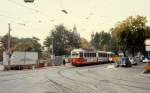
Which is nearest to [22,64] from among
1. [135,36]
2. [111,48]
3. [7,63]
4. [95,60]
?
[7,63]

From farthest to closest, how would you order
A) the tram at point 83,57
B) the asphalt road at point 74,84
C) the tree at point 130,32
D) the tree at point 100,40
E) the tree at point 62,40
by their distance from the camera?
the tree at point 100,40, the tree at point 62,40, the tree at point 130,32, the tram at point 83,57, the asphalt road at point 74,84

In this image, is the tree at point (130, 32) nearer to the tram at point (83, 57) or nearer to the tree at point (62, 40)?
the tram at point (83, 57)

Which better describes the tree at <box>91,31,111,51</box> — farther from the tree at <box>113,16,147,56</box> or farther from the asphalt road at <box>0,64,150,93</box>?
the asphalt road at <box>0,64,150,93</box>

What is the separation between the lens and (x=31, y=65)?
1978 inches

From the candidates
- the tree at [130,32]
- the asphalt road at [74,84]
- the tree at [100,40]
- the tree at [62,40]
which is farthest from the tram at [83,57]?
the tree at [100,40]

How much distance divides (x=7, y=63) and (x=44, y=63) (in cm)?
1573

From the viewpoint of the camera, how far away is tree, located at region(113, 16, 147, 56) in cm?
5800

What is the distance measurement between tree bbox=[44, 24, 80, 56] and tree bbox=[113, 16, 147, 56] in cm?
4180

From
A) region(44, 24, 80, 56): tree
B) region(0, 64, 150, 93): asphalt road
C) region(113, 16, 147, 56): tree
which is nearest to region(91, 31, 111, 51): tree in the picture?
region(44, 24, 80, 56): tree

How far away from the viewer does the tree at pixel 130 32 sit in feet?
190

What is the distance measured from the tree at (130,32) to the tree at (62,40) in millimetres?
41804

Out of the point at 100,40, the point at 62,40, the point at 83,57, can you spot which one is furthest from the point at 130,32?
the point at 100,40

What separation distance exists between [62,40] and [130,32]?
1894 inches

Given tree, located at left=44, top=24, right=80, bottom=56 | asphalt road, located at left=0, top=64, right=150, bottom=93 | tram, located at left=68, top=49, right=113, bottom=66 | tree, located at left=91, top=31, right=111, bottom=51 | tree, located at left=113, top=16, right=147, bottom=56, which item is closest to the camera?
asphalt road, located at left=0, top=64, right=150, bottom=93
